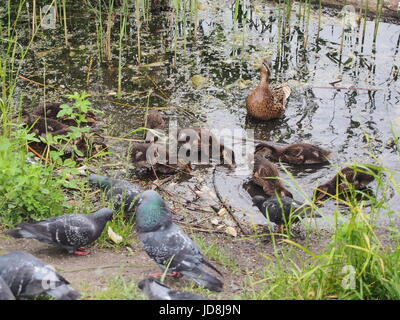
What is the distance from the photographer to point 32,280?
3.08 meters

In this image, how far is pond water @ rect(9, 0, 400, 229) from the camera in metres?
5.57

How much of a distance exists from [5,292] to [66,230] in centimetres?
79

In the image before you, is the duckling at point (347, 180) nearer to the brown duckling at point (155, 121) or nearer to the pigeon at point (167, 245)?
the pigeon at point (167, 245)

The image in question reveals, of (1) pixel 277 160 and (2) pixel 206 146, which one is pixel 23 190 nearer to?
(2) pixel 206 146

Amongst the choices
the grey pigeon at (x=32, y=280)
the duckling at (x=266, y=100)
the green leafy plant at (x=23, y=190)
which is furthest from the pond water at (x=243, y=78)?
the grey pigeon at (x=32, y=280)

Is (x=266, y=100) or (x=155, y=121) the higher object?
(x=266, y=100)

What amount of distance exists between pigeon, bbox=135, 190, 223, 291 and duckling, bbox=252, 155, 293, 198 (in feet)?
4.42

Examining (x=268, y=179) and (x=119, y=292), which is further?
(x=268, y=179)

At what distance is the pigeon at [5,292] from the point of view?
2.93 metres

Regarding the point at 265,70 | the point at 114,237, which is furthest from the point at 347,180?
the point at 114,237

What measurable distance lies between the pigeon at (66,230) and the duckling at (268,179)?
5.30 feet

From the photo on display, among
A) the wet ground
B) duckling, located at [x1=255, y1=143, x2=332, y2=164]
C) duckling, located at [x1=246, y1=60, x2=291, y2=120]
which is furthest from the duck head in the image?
duckling, located at [x1=255, y1=143, x2=332, y2=164]

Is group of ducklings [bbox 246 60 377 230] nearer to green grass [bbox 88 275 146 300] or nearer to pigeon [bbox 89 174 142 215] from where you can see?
pigeon [bbox 89 174 142 215]
